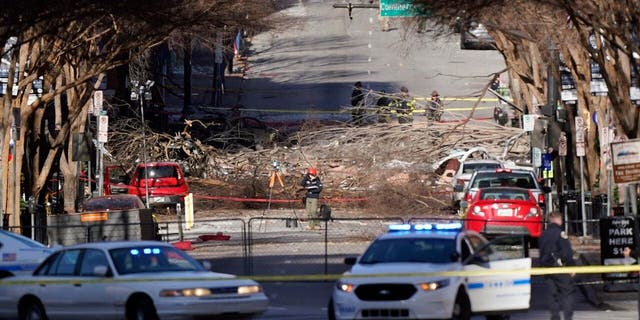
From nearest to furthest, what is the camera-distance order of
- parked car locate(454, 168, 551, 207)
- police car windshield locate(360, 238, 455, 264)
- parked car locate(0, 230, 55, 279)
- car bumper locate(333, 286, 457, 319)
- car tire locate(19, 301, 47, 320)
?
car bumper locate(333, 286, 457, 319)
police car windshield locate(360, 238, 455, 264)
car tire locate(19, 301, 47, 320)
parked car locate(0, 230, 55, 279)
parked car locate(454, 168, 551, 207)

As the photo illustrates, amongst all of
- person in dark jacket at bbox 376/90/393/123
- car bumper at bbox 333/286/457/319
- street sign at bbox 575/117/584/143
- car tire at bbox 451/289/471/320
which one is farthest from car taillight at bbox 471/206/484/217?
person in dark jacket at bbox 376/90/393/123

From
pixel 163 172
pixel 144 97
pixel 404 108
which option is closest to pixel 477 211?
pixel 163 172

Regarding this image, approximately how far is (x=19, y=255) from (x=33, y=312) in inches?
128

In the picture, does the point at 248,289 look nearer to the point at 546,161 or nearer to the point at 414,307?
the point at 414,307

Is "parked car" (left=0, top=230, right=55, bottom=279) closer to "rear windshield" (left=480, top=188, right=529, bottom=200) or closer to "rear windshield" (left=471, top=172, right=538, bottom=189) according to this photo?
"rear windshield" (left=480, top=188, right=529, bottom=200)

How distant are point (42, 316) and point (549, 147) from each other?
20.0m

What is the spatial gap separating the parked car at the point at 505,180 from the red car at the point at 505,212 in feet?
7.78

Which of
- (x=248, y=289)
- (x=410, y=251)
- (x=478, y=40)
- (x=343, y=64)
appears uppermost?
(x=343, y=64)

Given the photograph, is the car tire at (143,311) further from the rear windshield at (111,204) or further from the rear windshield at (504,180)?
the rear windshield at (504,180)

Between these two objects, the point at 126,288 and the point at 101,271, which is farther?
the point at 101,271

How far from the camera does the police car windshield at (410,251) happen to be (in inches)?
697

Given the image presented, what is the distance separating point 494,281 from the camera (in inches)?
701

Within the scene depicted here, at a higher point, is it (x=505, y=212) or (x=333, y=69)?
A: (x=333, y=69)

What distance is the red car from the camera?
2741 cm
